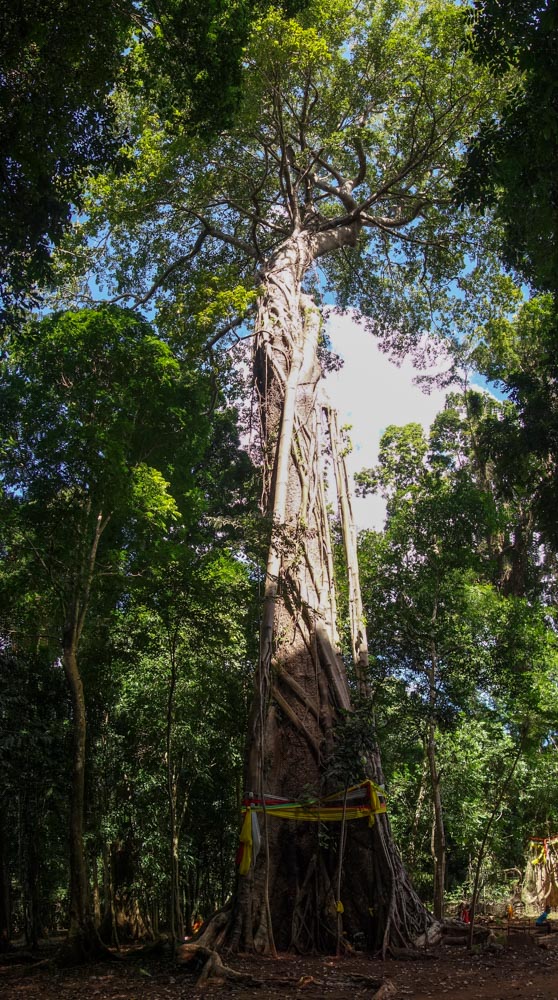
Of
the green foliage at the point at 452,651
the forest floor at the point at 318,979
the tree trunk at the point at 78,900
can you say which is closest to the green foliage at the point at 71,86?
the tree trunk at the point at 78,900

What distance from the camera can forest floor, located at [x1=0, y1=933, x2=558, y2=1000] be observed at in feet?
14.2

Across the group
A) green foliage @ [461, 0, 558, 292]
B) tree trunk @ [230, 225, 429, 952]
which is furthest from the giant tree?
green foliage @ [461, 0, 558, 292]

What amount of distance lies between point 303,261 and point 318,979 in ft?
27.3

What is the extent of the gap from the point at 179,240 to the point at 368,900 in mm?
9858

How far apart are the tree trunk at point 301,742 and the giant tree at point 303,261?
0.02 metres

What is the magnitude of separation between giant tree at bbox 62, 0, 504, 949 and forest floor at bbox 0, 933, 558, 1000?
0.46 metres

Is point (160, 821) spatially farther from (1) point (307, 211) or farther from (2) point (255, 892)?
(1) point (307, 211)

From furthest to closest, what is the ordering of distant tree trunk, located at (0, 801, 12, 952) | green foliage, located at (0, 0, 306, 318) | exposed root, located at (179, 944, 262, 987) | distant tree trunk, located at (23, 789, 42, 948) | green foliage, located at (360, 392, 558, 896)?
distant tree trunk, located at (0, 801, 12, 952), distant tree trunk, located at (23, 789, 42, 948), green foliage, located at (360, 392, 558, 896), green foliage, located at (0, 0, 306, 318), exposed root, located at (179, 944, 262, 987)

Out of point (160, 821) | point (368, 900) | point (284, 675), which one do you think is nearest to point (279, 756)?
point (284, 675)

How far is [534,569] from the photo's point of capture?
628 inches

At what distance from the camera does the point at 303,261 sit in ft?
34.0

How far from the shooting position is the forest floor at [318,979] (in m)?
4.34

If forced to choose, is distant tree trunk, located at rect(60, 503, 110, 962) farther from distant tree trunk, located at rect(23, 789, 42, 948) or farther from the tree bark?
distant tree trunk, located at rect(23, 789, 42, 948)

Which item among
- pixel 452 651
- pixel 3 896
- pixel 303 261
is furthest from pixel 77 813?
pixel 303 261
